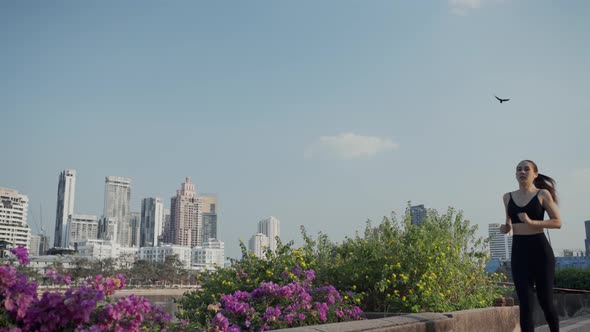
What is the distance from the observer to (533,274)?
4.73 m

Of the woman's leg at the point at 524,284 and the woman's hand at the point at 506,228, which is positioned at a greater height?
the woman's hand at the point at 506,228

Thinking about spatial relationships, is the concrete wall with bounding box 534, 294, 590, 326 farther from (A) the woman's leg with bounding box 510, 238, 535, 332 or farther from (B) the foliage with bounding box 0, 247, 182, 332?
(B) the foliage with bounding box 0, 247, 182, 332

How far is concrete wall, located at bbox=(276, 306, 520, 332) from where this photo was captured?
3.71m

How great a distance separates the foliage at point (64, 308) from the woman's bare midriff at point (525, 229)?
3.41 metres

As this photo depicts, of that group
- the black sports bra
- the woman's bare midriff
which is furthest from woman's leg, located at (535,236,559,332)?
the black sports bra

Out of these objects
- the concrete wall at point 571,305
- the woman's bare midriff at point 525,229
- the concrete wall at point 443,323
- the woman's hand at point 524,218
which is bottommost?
the concrete wall at point 571,305

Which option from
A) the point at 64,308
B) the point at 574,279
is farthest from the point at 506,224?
the point at 574,279

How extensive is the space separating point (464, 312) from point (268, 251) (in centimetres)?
275

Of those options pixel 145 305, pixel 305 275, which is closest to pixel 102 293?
pixel 145 305

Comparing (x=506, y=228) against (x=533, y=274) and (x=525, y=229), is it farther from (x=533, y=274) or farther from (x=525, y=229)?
(x=533, y=274)

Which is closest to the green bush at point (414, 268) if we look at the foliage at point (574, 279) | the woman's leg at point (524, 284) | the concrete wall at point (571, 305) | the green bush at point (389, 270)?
the green bush at point (389, 270)

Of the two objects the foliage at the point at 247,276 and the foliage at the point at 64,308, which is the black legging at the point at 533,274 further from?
the foliage at the point at 64,308

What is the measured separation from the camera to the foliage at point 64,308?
2490 mm

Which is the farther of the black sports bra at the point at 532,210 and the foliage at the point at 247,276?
the foliage at the point at 247,276
